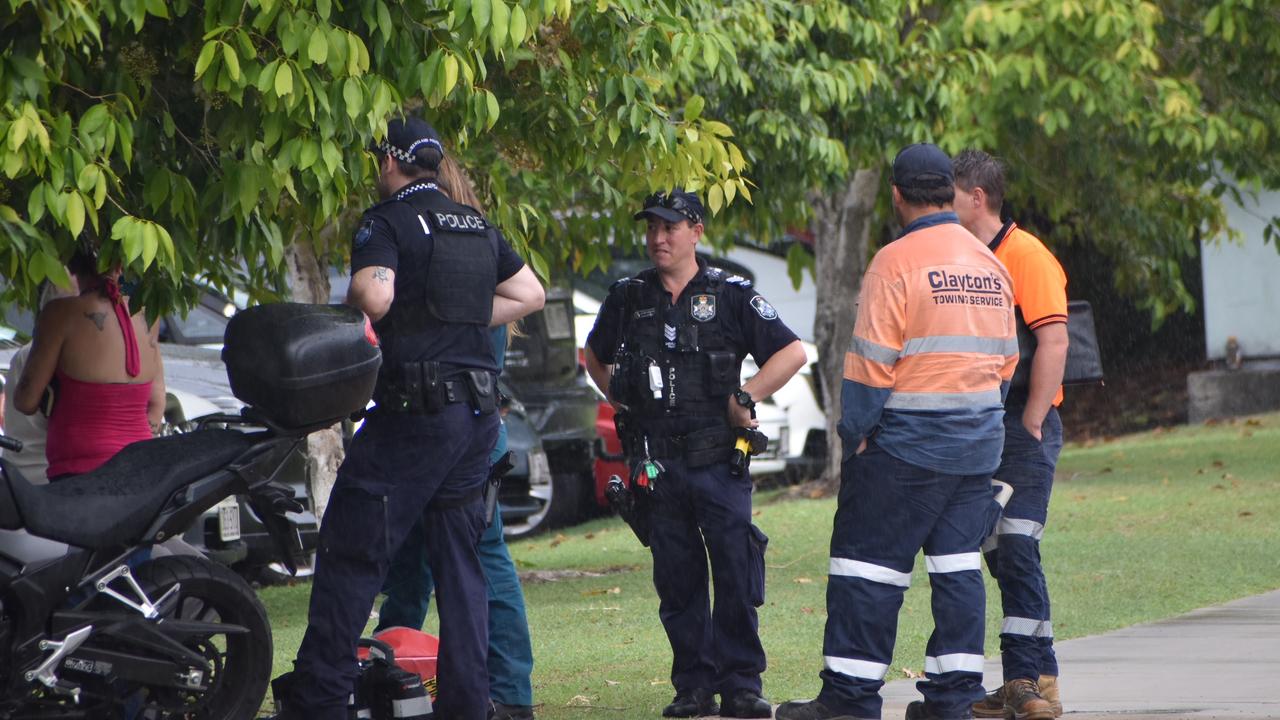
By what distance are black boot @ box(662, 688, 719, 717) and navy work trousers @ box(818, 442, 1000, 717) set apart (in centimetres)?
59

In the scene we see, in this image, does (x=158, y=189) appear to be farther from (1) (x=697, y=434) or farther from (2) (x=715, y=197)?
(2) (x=715, y=197)

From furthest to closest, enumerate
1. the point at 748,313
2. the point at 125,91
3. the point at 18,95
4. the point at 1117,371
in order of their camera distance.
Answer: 1. the point at 1117,371
2. the point at 748,313
3. the point at 125,91
4. the point at 18,95

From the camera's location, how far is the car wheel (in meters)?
12.5

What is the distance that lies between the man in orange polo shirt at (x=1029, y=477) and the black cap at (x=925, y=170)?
1.69 ft

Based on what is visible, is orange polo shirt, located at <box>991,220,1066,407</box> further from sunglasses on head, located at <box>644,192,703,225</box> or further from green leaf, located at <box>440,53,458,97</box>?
green leaf, located at <box>440,53,458,97</box>

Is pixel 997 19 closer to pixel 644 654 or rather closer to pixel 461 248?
pixel 644 654

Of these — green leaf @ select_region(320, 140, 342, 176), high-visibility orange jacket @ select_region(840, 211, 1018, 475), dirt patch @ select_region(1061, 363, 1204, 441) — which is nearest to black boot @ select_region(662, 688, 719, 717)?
high-visibility orange jacket @ select_region(840, 211, 1018, 475)

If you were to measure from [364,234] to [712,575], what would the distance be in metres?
1.75

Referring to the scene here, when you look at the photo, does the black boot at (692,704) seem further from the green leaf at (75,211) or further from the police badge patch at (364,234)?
the green leaf at (75,211)

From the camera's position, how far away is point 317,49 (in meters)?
4.97

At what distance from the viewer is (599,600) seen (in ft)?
30.3

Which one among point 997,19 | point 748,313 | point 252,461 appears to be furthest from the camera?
point 997,19

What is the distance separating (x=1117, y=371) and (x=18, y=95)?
2211cm

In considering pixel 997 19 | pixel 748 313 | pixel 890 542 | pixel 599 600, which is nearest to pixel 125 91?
pixel 748 313
